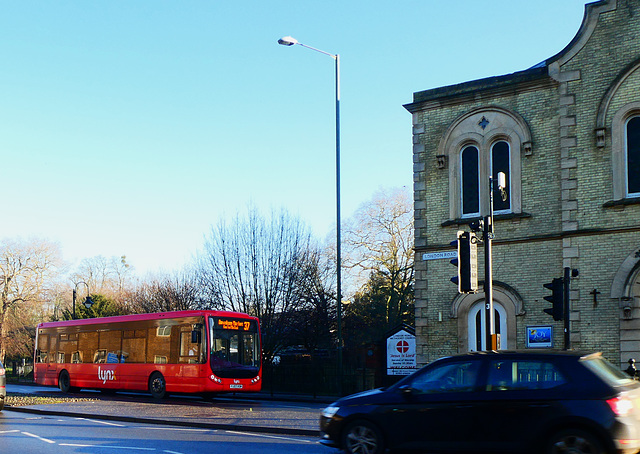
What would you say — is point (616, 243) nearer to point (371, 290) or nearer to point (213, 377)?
point (213, 377)

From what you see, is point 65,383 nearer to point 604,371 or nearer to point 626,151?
point 626,151

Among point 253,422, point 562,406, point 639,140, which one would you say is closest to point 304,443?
point 253,422

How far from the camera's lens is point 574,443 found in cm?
894

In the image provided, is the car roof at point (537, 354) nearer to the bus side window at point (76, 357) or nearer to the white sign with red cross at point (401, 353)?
the white sign with red cross at point (401, 353)

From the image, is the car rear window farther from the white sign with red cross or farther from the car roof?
the white sign with red cross

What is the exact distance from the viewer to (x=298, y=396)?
2855 centimetres

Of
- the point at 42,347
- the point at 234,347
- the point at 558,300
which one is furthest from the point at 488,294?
the point at 42,347

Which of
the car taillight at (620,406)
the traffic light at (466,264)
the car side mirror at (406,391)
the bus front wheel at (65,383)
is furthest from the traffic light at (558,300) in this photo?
the bus front wheel at (65,383)

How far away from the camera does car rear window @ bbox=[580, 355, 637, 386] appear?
9.17 m

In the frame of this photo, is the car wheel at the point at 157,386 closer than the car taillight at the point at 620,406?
No

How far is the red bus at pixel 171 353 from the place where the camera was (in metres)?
24.9

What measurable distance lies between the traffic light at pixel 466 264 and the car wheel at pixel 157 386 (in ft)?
45.4

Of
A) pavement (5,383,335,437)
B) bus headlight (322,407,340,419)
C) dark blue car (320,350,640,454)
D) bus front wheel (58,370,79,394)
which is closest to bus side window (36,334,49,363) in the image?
bus front wheel (58,370,79,394)

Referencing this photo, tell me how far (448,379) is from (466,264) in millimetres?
5570
